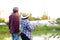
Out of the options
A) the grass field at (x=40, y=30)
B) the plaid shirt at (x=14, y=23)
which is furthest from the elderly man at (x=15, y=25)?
the grass field at (x=40, y=30)

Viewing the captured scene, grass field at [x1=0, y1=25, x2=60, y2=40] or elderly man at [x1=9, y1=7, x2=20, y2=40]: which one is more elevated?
elderly man at [x1=9, y1=7, x2=20, y2=40]

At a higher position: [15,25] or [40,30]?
[15,25]

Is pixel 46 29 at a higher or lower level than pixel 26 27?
lower

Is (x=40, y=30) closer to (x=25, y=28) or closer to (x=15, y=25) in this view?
(x=25, y=28)

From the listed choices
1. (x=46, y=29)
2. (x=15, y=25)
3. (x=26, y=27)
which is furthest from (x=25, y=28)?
(x=46, y=29)

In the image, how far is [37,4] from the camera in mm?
7051

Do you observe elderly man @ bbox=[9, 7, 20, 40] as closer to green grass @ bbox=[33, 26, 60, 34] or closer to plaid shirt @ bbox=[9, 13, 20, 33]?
plaid shirt @ bbox=[9, 13, 20, 33]

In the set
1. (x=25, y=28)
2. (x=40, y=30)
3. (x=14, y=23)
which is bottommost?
(x=40, y=30)

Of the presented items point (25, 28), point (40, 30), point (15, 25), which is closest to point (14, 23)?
point (15, 25)

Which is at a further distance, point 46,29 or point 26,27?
point 46,29

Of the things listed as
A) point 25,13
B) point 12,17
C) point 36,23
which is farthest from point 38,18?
point 12,17

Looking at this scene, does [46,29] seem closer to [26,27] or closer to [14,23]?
[26,27]

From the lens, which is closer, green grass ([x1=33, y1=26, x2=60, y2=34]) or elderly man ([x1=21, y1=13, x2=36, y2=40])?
elderly man ([x1=21, y1=13, x2=36, y2=40])

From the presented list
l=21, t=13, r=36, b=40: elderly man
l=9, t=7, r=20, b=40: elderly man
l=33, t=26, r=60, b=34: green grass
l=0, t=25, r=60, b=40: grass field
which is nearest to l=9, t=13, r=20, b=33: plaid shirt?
l=9, t=7, r=20, b=40: elderly man
